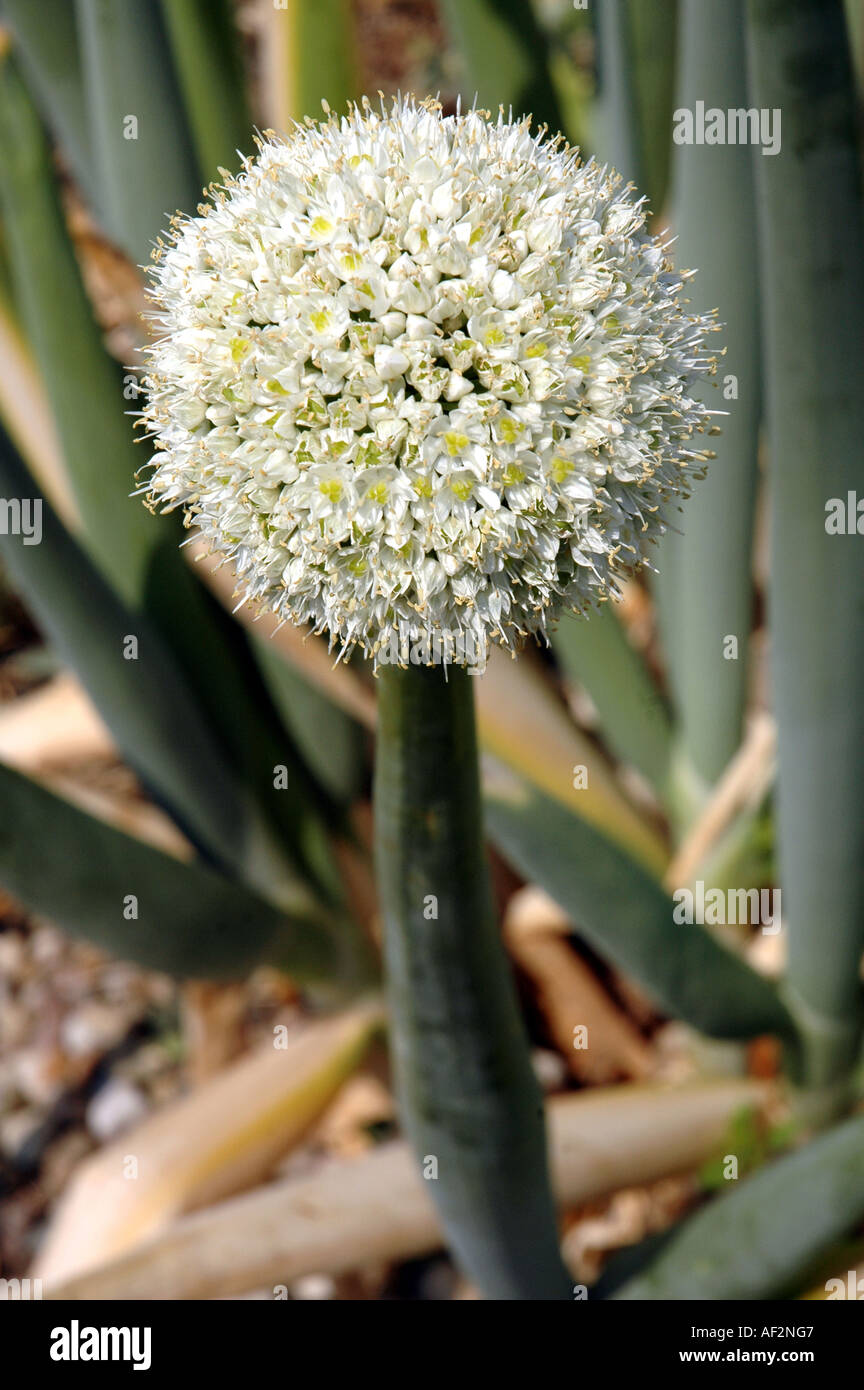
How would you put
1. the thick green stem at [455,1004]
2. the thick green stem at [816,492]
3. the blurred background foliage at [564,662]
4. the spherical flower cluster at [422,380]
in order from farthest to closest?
the blurred background foliage at [564,662], the thick green stem at [816,492], the thick green stem at [455,1004], the spherical flower cluster at [422,380]

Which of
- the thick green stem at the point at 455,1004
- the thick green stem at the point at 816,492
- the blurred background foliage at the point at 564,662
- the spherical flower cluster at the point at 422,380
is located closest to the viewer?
the spherical flower cluster at the point at 422,380

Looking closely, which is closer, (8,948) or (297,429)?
(297,429)

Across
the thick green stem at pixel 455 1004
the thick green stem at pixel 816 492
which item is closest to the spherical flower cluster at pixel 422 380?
the thick green stem at pixel 455 1004

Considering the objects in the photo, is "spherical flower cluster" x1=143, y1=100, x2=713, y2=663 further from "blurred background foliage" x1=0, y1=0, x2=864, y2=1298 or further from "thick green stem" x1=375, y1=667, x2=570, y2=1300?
"blurred background foliage" x1=0, y1=0, x2=864, y2=1298

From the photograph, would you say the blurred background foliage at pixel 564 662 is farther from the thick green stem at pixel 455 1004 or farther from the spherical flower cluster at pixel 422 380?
the spherical flower cluster at pixel 422 380
